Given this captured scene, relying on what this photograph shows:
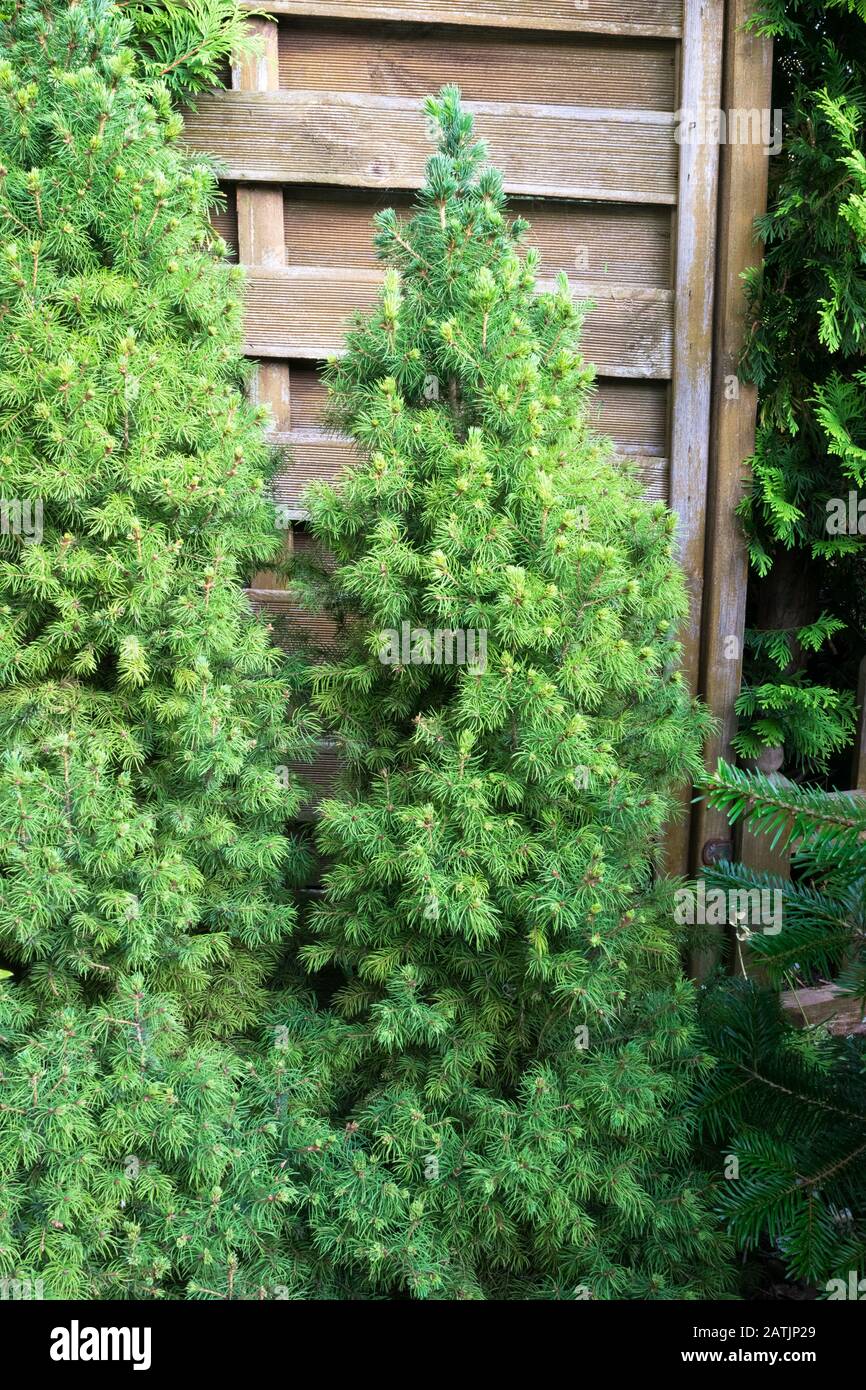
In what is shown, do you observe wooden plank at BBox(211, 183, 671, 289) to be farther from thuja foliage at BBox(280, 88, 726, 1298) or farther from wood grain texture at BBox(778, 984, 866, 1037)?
wood grain texture at BBox(778, 984, 866, 1037)

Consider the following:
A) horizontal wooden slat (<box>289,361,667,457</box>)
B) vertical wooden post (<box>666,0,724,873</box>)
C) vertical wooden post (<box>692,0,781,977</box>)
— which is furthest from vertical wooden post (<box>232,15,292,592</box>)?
vertical wooden post (<box>692,0,781,977</box>)

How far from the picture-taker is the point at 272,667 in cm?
243

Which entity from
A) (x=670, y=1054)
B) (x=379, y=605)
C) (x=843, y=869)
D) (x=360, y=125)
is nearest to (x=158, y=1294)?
(x=670, y=1054)

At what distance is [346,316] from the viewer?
111 inches

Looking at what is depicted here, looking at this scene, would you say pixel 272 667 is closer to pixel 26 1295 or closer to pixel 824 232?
pixel 26 1295

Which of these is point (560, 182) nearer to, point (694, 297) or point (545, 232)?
point (545, 232)

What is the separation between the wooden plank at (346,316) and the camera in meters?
2.83

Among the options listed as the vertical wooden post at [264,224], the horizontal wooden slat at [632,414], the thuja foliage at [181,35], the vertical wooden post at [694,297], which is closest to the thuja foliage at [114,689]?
the thuja foliage at [181,35]

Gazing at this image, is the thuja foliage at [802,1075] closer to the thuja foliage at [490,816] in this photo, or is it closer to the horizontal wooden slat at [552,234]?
the thuja foliage at [490,816]

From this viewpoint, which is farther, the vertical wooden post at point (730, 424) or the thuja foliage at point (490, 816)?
the vertical wooden post at point (730, 424)

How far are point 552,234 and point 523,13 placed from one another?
547mm

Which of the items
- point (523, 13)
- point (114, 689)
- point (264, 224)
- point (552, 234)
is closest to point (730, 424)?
point (552, 234)

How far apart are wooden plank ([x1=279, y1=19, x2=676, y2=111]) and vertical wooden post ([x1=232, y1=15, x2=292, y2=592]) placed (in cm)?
5

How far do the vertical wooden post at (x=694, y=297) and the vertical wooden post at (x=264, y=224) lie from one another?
1089 millimetres
